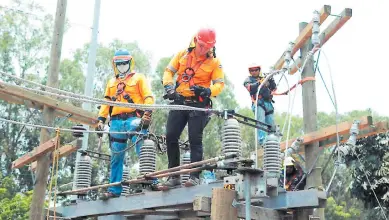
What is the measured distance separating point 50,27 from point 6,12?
212cm

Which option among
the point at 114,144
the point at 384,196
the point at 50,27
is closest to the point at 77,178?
the point at 114,144

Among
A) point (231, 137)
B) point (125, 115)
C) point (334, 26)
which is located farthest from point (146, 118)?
point (334, 26)

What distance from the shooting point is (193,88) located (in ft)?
21.8

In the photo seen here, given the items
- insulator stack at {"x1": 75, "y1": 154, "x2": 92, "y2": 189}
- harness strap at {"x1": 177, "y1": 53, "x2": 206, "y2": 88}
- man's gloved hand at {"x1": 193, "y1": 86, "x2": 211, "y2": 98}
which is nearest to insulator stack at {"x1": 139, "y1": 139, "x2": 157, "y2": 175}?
harness strap at {"x1": 177, "y1": 53, "x2": 206, "y2": 88}

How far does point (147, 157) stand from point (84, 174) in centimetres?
167

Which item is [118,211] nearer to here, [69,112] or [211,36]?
[69,112]

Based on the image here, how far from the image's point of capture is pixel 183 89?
6.83m

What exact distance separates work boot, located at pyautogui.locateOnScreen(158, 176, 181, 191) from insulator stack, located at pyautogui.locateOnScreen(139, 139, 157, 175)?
45 cm

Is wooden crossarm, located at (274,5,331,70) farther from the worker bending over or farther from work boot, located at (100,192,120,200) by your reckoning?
work boot, located at (100,192,120,200)

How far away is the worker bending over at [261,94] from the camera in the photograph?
347 inches

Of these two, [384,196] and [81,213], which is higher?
[384,196]

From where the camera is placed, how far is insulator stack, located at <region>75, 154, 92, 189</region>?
839cm

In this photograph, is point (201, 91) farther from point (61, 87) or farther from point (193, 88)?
point (61, 87)

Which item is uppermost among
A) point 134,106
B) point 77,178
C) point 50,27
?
point 50,27
